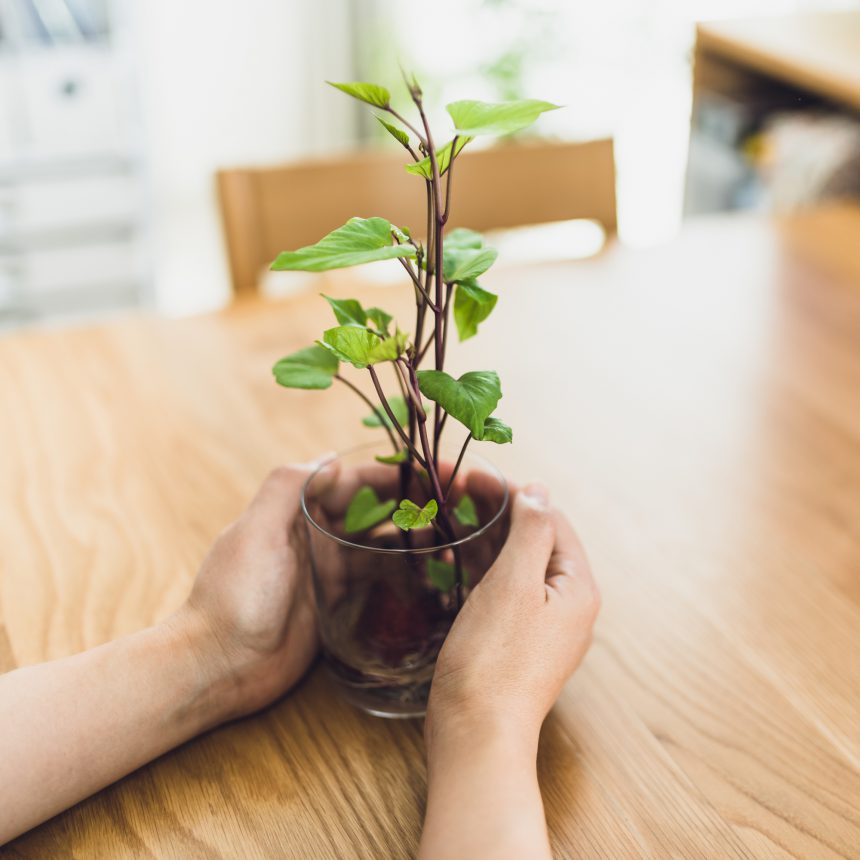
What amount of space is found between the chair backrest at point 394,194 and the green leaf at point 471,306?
69 cm

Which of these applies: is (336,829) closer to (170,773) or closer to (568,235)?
(170,773)

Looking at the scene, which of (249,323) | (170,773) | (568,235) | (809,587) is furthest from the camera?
(568,235)

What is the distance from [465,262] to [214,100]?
8.67 feet

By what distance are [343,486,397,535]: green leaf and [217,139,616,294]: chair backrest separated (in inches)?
28.1

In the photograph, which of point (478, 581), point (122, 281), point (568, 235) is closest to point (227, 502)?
point (478, 581)

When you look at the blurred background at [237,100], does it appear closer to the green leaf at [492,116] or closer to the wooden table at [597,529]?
the wooden table at [597,529]

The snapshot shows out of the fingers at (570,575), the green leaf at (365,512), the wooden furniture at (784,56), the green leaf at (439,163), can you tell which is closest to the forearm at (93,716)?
the green leaf at (365,512)

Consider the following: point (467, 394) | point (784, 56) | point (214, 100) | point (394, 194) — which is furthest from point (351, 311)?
point (214, 100)

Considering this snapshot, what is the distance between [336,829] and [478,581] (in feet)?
0.56

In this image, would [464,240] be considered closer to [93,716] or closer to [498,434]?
[498,434]

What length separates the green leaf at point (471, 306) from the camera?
0.58m

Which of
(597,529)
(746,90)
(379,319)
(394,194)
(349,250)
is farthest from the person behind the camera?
(746,90)

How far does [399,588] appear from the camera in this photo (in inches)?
24.7

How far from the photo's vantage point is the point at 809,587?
76cm
